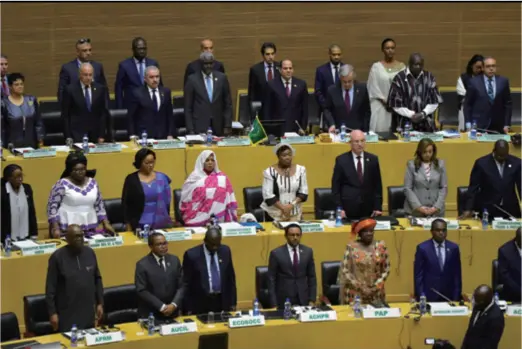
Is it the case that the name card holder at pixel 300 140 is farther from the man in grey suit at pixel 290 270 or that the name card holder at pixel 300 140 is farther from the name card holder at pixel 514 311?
the name card holder at pixel 514 311

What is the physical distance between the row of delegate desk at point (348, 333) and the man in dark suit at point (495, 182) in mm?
1911

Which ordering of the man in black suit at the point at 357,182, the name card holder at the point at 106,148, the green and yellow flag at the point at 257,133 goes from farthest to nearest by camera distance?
the green and yellow flag at the point at 257,133 < the name card holder at the point at 106,148 < the man in black suit at the point at 357,182

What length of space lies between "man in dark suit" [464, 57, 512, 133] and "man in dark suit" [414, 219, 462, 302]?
3138mm

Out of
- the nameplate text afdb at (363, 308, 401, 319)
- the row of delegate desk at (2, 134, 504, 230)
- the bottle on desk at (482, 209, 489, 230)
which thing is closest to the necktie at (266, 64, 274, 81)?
the row of delegate desk at (2, 134, 504, 230)

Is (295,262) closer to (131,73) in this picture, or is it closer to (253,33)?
(131,73)

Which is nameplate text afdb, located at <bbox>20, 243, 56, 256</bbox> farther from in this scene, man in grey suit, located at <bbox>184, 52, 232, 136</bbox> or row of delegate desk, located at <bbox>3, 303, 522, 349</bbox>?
man in grey suit, located at <bbox>184, 52, 232, 136</bbox>

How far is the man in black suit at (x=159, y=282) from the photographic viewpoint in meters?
9.80

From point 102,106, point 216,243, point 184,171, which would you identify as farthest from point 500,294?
point 102,106

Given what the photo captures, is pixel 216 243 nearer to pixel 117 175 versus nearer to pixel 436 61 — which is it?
pixel 117 175

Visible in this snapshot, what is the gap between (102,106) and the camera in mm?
12578

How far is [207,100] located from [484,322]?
14.4ft

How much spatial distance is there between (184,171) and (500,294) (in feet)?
10.9

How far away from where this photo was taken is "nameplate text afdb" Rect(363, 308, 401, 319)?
9.92 meters

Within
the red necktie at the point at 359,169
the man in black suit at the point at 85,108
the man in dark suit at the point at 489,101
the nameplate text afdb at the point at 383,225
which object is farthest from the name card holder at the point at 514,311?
the man in black suit at the point at 85,108
